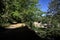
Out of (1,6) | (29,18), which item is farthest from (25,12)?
(1,6)

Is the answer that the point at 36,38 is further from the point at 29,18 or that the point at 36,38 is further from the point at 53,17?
the point at 29,18

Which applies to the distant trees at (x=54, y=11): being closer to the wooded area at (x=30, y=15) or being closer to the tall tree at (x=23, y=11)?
the wooded area at (x=30, y=15)

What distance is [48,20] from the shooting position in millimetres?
13211

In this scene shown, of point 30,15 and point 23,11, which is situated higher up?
point 23,11

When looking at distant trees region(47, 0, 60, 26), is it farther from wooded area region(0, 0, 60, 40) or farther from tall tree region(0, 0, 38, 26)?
tall tree region(0, 0, 38, 26)

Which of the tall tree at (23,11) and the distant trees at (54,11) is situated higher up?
→ the distant trees at (54,11)

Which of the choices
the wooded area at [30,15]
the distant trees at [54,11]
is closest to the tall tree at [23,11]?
the wooded area at [30,15]

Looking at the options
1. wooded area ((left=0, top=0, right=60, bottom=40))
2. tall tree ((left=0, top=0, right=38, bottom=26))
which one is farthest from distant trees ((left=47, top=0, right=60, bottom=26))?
tall tree ((left=0, top=0, right=38, bottom=26))

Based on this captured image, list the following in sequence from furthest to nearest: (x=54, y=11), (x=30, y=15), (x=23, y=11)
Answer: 1. (x=30, y=15)
2. (x=23, y=11)
3. (x=54, y=11)

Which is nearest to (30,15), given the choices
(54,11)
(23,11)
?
(23,11)

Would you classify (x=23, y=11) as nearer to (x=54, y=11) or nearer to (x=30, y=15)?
(x=30, y=15)

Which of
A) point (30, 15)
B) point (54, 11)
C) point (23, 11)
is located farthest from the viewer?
point (30, 15)

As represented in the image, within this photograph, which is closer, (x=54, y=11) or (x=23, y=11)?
(x=54, y=11)

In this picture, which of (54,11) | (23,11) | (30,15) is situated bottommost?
(30,15)
